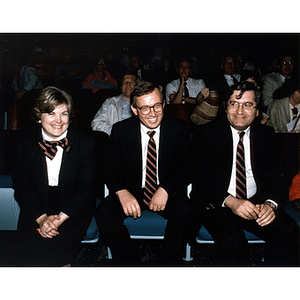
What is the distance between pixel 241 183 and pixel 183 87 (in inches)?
86.6

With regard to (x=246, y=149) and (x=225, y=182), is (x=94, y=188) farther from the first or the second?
(x=246, y=149)

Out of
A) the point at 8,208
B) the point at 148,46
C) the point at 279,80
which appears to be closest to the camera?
the point at 8,208

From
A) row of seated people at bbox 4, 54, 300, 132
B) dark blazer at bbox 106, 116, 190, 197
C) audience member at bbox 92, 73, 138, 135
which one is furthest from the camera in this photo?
audience member at bbox 92, 73, 138, 135

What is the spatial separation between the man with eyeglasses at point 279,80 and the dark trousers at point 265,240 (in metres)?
2.00

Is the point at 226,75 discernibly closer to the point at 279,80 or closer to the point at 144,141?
the point at 279,80

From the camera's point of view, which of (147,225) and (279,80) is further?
(279,80)

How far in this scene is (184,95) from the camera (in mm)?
3910

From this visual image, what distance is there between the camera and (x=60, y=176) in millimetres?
1911

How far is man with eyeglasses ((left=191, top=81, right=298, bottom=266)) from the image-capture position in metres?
1.83

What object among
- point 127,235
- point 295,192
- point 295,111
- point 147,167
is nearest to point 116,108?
point 147,167

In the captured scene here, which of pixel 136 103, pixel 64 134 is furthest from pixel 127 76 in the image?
pixel 64 134

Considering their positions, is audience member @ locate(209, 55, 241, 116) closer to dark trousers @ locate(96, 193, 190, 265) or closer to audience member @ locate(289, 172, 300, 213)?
audience member @ locate(289, 172, 300, 213)

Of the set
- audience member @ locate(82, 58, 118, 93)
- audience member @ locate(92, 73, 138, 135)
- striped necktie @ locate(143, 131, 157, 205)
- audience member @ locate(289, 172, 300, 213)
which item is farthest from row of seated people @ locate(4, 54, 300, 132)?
striped necktie @ locate(143, 131, 157, 205)

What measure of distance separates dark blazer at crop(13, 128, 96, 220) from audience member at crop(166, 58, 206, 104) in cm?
217
